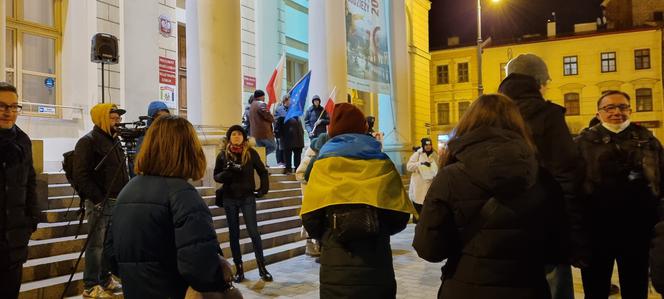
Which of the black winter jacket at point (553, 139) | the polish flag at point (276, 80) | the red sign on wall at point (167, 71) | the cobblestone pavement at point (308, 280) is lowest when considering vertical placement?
the cobblestone pavement at point (308, 280)

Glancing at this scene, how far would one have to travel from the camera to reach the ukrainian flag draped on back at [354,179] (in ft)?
11.3

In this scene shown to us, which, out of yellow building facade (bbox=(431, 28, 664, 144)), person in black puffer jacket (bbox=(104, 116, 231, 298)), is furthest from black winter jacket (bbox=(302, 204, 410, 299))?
yellow building facade (bbox=(431, 28, 664, 144))

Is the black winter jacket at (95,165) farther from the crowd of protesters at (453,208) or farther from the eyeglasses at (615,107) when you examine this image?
the eyeglasses at (615,107)

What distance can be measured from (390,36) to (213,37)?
13342 millimetres

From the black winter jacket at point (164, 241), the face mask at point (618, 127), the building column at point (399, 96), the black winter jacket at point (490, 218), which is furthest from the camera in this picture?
the building column at point (399, 96)

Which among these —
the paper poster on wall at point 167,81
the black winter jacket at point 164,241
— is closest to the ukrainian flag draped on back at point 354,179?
the black winter jacket at point 164,241

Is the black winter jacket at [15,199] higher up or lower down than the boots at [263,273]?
higher up

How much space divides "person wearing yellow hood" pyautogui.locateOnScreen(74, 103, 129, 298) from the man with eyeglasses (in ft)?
14.9

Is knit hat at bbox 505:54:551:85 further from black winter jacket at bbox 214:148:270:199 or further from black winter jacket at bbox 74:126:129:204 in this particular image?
black winter jacket at bbox 214:148:270:199

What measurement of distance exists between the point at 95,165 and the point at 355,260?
12.4 feet

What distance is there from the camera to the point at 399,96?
2339 centimetres

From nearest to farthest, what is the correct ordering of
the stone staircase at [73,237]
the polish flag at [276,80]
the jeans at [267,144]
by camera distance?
the stone staircase at [73,237], the polish flag at [276,80], the jeans at [267,144]

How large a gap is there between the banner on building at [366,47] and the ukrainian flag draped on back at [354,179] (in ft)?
45.1

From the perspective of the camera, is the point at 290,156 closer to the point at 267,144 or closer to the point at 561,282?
the point at 267,144
